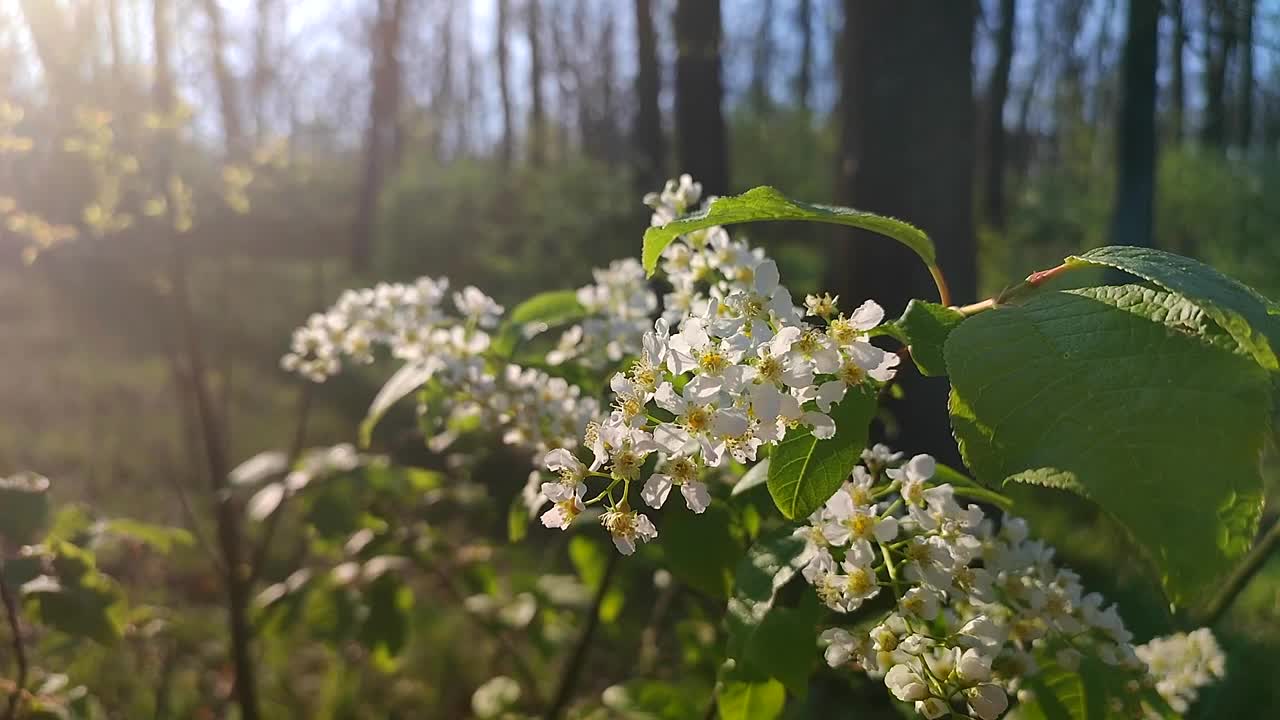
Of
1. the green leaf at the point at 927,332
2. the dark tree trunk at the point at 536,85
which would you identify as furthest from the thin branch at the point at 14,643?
the dark tree trunk at the point at 536,85

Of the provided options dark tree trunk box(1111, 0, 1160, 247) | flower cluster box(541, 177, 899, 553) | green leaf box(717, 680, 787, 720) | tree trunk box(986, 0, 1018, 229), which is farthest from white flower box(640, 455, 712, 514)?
tree trunk box(986, 0, 1018, 229)

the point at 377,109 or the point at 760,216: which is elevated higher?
the point at 377,109

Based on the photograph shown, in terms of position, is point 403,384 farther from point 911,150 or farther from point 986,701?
point 911,150

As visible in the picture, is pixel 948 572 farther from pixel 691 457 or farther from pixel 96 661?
pixel 96 661

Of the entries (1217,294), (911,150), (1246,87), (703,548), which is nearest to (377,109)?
(911,150)

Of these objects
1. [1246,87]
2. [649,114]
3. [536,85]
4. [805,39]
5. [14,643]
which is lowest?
[14,643]

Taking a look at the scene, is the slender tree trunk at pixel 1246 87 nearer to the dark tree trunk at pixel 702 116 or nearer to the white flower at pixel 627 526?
the dark tree trunk at pixel 702 116
